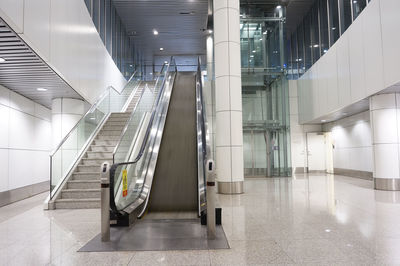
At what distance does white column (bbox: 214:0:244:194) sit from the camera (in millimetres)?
10391

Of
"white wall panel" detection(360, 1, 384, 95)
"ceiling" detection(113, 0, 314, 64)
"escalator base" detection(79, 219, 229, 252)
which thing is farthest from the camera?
"ceiling" detection(113, 0, 314, 64)

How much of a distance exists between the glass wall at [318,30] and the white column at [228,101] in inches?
189

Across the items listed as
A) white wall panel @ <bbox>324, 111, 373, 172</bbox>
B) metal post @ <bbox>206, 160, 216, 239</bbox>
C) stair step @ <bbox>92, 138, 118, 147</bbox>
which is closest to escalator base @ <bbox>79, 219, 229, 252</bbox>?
metal post @ <bbox>206, 160, 216, 239</bbox>

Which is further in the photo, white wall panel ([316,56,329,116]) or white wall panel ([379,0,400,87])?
white wall panel ([316,56,329,116])

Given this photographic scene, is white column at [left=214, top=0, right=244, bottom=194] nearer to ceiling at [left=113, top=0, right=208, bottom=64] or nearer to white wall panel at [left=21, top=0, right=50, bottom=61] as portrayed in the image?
white wall panel at [left=21, top=0, right=50, bottom=61]

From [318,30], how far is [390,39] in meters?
8.64

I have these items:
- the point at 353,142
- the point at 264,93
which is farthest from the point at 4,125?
the point at 353,142

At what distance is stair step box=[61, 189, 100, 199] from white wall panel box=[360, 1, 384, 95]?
28.9ft

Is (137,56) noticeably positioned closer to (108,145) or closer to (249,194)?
(108,145)

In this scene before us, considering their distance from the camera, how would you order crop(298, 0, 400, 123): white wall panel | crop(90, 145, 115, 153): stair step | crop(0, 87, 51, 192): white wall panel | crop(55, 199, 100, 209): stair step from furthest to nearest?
1. crop(90, 145, 115, 153): stair step
2. crop(298, 0, 400, 123): white wall panel
3. crop(0, 87, 51, 192): white wall panel
4. crop(55, 199, 100, 209): stair step

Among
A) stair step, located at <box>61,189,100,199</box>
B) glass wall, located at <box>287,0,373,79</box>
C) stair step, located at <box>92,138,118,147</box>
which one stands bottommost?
stair step, located at <box>61,189,100,199</box>

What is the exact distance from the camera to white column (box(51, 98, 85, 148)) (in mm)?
10828

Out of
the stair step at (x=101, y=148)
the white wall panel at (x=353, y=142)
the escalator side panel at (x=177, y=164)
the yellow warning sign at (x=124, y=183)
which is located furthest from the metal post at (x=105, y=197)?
the white wall panel at (x=353, y=142)

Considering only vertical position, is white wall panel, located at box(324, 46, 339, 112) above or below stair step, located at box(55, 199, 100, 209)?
above
